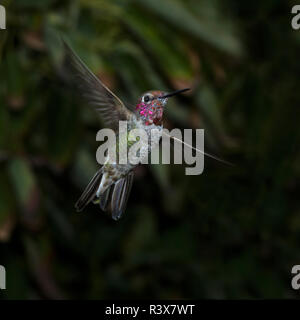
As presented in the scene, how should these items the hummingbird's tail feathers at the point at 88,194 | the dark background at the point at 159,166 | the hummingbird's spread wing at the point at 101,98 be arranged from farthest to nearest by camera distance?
the dark background at the point at 159,166 → the hummingbird's spread wing at the point at 101,98 → the hummingbird's tail feathers at the point at 88,194

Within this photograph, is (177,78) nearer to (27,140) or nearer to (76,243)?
(27,140)

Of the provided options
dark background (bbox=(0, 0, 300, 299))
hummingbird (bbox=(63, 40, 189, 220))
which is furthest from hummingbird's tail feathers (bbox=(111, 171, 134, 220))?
dark background (bbox=(0, 0, 300, 299))

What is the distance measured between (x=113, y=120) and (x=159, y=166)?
617 millimetres

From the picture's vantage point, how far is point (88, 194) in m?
1.03

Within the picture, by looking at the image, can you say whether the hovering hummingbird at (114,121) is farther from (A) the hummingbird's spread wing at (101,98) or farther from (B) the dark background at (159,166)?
(B) the dark background at (159,166)

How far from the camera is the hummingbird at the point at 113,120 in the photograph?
1.00 metres

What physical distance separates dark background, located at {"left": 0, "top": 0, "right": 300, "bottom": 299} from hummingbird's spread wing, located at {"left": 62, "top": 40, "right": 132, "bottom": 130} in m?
0.38

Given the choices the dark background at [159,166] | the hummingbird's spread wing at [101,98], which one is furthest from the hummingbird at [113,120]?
the dark background at [159,166]

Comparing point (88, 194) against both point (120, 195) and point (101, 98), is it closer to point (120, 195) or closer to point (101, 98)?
point (120, 195)

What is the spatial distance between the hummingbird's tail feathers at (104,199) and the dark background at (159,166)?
1.75ft

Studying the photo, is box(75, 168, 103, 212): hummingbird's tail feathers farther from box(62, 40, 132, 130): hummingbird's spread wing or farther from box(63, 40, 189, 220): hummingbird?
box(62, 40, 132, 130): hummingbird's spread wing

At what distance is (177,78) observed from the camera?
66.8 inches

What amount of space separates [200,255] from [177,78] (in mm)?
1199

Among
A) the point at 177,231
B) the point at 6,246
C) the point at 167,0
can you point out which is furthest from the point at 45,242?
the point at 167,0
